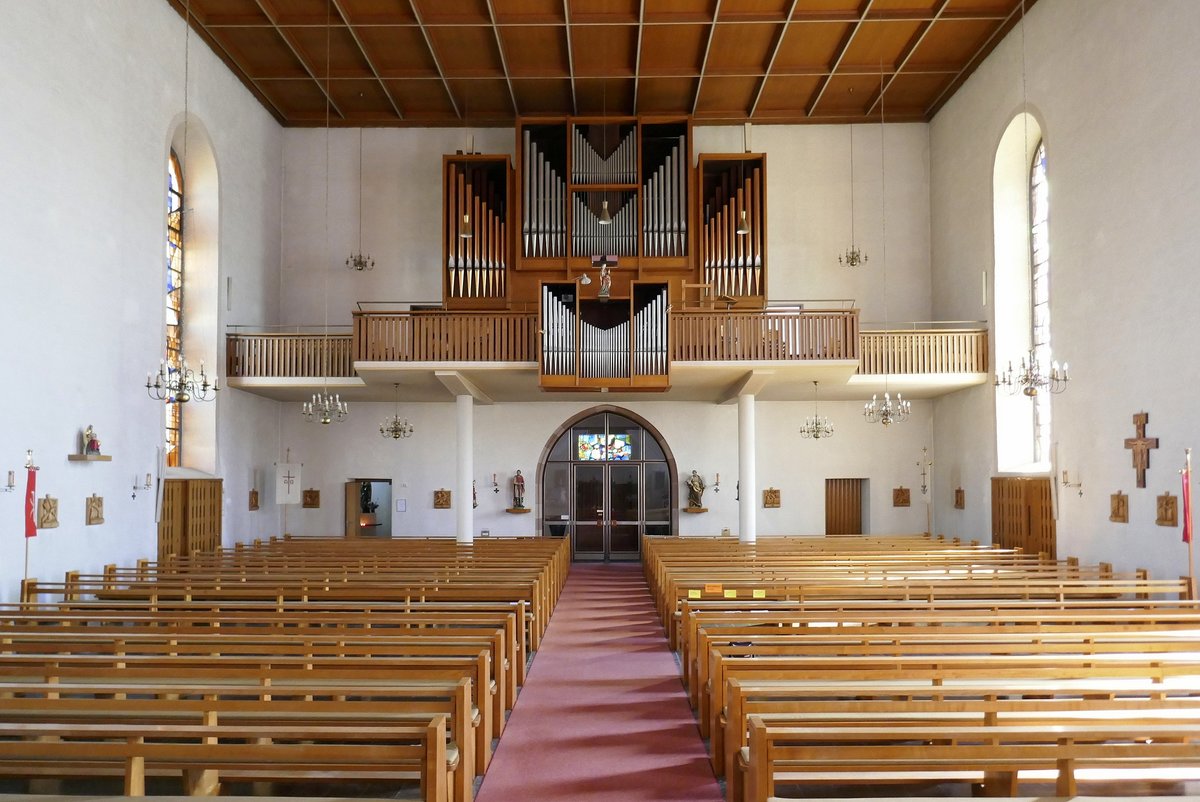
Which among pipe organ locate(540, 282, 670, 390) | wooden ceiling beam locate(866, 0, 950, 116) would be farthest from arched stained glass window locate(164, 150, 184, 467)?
wooden ceiling beam locate(866, 0, 950, 116)

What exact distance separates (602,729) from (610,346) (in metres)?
9.05

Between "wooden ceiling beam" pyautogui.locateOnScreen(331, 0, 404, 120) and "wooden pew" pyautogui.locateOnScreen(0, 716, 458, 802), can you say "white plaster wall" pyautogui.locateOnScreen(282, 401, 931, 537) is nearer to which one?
"wooden ceiling beam" pyautogui.locateOnScreen(331, 0, 404, 120)

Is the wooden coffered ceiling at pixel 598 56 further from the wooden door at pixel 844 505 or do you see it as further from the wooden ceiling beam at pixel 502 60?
the wooden door at pixel 844 505

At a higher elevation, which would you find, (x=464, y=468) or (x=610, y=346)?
(x=610, y=346)

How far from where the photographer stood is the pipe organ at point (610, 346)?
50.0ft

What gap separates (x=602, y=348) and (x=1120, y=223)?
7292mm

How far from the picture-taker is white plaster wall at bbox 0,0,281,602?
1045 centimetres

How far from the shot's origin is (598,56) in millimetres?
16859

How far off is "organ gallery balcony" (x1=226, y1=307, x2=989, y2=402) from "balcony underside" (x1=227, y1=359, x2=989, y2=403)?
36 millimetres

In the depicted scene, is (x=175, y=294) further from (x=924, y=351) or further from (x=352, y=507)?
(x=924, y=351)

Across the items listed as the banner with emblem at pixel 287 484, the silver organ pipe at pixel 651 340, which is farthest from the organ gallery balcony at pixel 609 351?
the banner with emblem at pixel 287 484

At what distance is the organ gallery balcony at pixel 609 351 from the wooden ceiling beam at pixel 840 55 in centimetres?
445

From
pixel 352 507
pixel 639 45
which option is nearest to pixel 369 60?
pixel 639 45

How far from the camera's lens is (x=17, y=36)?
10500mm
